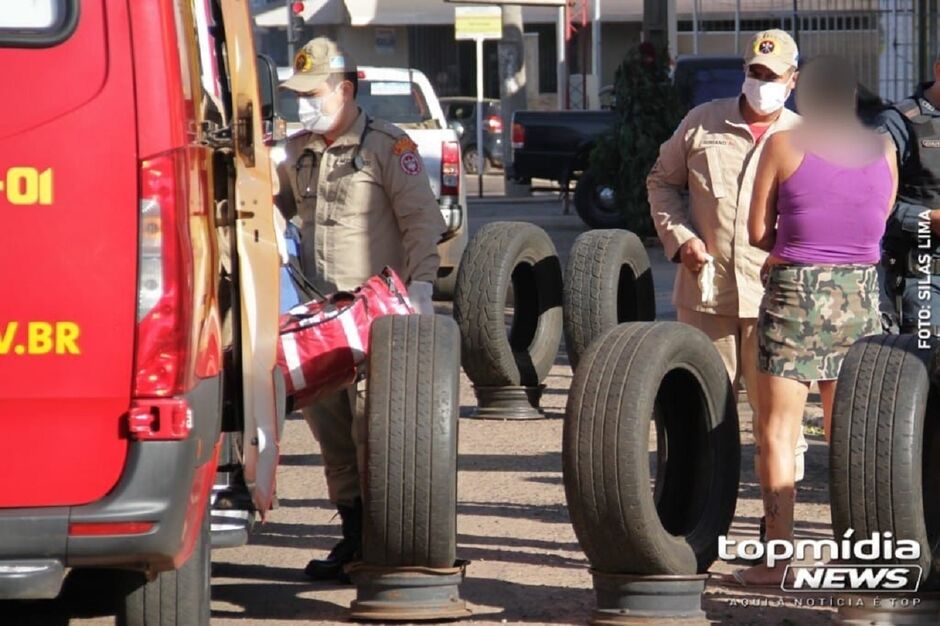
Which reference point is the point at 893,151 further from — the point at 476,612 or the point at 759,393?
the point at 476,612

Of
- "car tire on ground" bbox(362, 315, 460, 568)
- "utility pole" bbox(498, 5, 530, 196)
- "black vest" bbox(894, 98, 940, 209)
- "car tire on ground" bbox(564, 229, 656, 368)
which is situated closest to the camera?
"car tire on ground" bbox(362, 315, 460, 568)

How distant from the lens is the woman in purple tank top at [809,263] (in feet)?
20.1

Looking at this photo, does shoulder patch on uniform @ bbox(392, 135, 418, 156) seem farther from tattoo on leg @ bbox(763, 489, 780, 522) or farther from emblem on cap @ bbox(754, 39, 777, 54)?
tattoo on leg @ bbox(763, 489, 780, 522)

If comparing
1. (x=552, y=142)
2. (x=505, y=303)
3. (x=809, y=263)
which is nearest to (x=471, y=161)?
(x=552, y=142)

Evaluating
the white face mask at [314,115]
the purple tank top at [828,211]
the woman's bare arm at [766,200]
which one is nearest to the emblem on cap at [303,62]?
the white face mask at [314,115]

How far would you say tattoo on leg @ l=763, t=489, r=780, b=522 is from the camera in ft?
20.6

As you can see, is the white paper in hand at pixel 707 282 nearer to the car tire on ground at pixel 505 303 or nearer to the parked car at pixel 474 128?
the car tire on ground at pixel 505 303

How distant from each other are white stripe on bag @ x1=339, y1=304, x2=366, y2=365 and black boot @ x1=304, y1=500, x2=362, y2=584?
30.6 inches

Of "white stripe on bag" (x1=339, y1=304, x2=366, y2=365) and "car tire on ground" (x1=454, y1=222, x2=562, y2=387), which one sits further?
"car tire on ground" (x1=454, y1=222, x2=562, y2=387)

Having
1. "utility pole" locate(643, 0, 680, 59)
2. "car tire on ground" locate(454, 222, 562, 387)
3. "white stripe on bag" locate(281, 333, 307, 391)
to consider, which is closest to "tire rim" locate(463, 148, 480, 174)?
"utility pole" locate(643, 0, 680, 59)

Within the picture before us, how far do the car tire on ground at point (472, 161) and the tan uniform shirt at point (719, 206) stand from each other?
2752cm

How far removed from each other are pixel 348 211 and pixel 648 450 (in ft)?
5.32

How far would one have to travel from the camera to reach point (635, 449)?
18.0ft

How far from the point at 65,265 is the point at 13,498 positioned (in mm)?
542
